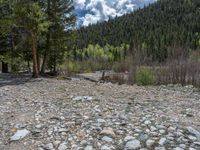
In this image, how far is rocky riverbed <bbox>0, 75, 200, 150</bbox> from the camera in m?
6.13

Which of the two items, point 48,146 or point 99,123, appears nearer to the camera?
point 48,146

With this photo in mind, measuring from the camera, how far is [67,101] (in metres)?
9.17

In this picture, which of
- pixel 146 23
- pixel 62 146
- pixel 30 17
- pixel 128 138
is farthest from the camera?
pixel 146 23

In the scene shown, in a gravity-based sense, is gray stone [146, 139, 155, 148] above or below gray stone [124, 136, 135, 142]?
below

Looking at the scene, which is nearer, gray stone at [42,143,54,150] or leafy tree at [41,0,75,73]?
gray stone at [42,143,54,150]

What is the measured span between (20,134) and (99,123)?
1.52m

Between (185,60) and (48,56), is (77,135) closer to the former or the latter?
(185,60)

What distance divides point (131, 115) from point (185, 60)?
8.75 meters

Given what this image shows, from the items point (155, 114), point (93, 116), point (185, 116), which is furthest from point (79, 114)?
point (185, 116)

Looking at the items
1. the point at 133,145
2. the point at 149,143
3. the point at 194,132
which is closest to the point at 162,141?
the point at 149,143

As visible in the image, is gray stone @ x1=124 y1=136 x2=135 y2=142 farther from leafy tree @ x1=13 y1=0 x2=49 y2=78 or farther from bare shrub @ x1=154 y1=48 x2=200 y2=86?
leafy tree @ x1=13 y1=0 x2=49 y2=78

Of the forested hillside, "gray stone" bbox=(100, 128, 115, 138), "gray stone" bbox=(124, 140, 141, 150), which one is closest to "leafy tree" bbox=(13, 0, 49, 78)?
"gray stone" bbox=(100, 128, 115, 138)

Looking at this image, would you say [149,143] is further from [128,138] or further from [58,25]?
[58,25]

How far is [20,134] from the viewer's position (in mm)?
6738
